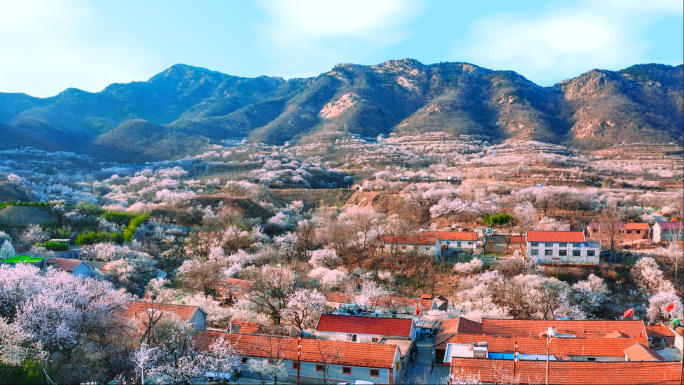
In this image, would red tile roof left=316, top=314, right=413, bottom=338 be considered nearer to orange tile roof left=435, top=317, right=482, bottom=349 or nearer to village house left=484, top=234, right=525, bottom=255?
orange tile roof left=435, top=317, right=482, bottom=349

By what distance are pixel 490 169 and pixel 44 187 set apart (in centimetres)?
7780

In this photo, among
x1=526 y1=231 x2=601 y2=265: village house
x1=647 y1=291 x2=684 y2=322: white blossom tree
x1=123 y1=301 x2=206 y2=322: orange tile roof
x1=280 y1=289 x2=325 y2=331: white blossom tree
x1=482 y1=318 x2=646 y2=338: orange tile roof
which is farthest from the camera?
x1=526 y1=231 x2=601 y2=265: village house

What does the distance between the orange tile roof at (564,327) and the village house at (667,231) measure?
26.2 m

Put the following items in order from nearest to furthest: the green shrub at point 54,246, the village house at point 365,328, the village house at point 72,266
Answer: the village house at point 365,328 → the village house at point 72,266 → the green shrub at point 54,246

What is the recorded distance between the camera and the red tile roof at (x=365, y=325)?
2531 cm

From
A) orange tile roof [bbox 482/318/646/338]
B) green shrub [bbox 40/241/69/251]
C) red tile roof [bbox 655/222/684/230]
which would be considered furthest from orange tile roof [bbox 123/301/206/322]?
red tile roof [bbox 655/222/684/230]

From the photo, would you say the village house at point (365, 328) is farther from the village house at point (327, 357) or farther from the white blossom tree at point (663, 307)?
the white blossom tree at point (663, 307)

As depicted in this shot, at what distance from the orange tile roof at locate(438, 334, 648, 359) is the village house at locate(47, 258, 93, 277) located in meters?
27.0

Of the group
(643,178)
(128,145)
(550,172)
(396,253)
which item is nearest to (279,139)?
(128,145)

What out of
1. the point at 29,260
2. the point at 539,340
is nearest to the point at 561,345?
the point at 539,340

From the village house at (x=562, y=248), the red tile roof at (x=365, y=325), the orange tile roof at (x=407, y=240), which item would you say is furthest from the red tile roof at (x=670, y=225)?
the red tile roof at (x=365, y=325)

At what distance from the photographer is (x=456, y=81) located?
186 meters

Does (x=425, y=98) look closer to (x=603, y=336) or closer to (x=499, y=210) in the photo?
(x=499, y=210)

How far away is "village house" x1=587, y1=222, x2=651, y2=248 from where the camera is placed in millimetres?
48584
